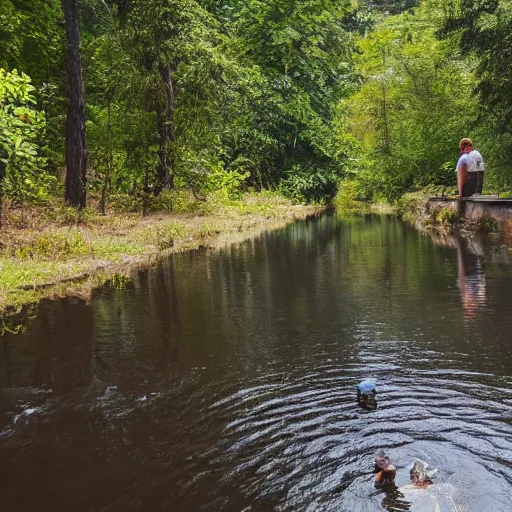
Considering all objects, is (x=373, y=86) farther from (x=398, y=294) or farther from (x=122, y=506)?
(x=122, y=506)

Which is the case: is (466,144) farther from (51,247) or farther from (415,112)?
(415,112)

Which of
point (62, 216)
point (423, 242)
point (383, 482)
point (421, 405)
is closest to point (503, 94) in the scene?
point (423, 242)

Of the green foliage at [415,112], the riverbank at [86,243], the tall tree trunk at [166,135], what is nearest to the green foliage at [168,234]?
the riverbank at [86,243]

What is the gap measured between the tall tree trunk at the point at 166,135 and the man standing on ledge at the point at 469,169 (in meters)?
10.6

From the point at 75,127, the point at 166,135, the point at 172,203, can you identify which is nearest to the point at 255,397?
the point at 75,127

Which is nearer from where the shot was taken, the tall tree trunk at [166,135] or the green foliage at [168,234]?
the green foliage at [168,234]

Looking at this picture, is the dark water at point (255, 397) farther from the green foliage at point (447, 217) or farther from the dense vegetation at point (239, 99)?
the green foliage at point (447, 217)

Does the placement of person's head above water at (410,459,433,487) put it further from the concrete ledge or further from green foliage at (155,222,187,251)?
the concrete ledge

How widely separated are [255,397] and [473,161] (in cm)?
1394

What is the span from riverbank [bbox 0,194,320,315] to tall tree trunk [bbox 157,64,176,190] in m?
1.75

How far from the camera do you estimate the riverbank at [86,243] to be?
10.6 meters

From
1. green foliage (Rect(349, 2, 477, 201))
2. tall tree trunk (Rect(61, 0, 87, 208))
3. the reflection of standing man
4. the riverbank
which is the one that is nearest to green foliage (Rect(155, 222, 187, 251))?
the riverbank

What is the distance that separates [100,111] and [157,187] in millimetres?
4013

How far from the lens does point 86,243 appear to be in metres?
13.8
